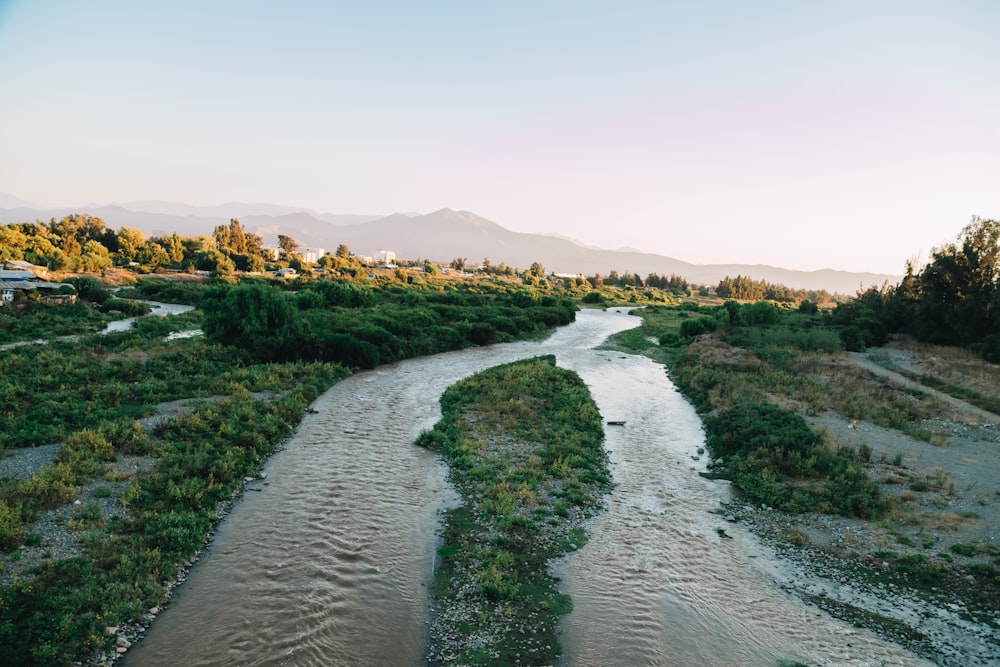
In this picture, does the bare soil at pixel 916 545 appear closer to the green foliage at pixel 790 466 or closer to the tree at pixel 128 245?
the green foliage at pixel 790 466

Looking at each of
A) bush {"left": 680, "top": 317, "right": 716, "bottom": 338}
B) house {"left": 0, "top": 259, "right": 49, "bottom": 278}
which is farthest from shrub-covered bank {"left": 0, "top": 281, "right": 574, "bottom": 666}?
bush {"left": 680, "top": 317, "right": 716, "bottom": 338}

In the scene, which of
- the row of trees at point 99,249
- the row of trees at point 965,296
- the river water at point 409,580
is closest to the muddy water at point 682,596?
the river water at point 409,580

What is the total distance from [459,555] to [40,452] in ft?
55.0

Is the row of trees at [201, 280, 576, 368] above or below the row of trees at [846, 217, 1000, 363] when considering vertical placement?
below

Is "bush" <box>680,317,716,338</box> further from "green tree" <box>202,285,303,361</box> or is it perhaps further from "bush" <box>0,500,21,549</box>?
"bush" <box>0,500,21,549</box>

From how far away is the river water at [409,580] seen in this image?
37.0 ft

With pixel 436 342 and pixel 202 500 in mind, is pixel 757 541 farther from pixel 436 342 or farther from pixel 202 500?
pixel 436 342

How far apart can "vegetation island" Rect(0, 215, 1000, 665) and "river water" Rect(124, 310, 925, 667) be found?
759mm

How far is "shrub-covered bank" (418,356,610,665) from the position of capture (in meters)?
11.6

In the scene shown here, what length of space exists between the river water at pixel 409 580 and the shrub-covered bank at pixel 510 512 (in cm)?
66

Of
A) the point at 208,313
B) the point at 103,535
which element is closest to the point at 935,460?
the point at 103,535

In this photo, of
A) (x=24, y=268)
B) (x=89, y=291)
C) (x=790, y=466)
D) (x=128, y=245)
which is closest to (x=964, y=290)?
(x=790, y=466)

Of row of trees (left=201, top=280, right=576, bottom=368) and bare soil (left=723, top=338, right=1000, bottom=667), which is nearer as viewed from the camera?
bare soil (left=723, top=338, right=1000, bottom=667)

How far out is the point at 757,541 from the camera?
660 inches
